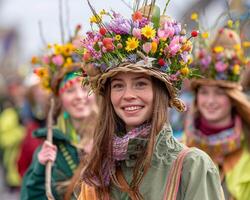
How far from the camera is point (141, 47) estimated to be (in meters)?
5.27

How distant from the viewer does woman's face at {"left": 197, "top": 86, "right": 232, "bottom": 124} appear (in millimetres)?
7762

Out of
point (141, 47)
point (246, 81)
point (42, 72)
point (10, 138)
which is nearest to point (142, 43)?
point (141, 47)

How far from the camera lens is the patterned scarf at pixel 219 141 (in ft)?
25.1

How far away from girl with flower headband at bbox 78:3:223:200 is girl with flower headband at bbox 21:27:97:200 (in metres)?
1.85

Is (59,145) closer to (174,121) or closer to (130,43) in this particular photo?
(130,43)

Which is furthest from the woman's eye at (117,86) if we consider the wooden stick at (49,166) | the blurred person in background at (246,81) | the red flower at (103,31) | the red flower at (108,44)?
the blurred person in background at (246,81)

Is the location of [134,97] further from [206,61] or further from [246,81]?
[246,81]

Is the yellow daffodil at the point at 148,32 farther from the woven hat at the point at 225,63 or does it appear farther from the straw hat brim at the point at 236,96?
the straw hat brim at the point at 236,96

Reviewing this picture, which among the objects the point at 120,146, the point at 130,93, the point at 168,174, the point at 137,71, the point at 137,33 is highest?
the point at 137,33

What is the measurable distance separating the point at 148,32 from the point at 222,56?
104 inches

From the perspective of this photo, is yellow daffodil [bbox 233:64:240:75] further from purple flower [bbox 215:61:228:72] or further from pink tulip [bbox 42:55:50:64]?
pink tulip [bbox 42:55:50:64]

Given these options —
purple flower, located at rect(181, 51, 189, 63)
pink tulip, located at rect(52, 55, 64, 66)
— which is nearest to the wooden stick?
pink tulip, located at rect(52, 55, 64, 66)

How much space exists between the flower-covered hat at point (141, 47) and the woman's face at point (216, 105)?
235 cm

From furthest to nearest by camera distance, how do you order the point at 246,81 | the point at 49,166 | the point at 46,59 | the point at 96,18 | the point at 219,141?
the point at 246,81, the point at 46,59, the point at 219,141, the point at 49,166, the point at 96,18
